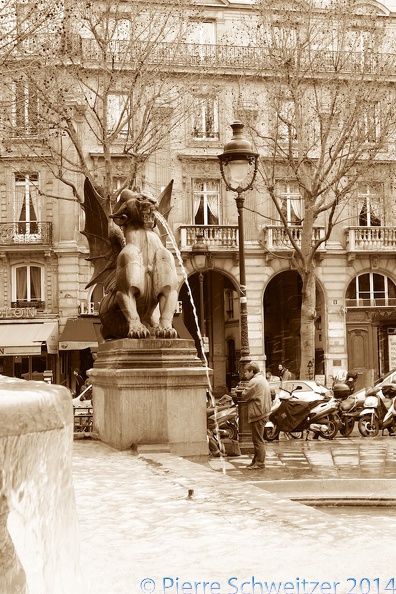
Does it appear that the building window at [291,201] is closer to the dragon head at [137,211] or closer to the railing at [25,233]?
the railing at [25,233]

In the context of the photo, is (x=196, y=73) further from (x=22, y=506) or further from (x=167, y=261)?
(x=22, y=506)

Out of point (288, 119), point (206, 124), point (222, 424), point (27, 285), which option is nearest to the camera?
point (222, 424)

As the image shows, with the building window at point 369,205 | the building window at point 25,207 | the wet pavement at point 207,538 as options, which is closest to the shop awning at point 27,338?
the building window at point 25,207

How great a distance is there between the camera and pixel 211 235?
33.9 metres

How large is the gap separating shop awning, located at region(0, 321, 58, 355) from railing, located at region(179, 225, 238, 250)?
555 cm

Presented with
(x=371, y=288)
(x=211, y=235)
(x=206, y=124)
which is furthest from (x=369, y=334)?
(x=206, y=124)

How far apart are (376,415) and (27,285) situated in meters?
19.1

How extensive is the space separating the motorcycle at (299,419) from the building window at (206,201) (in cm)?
1854

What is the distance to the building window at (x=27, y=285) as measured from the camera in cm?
3319

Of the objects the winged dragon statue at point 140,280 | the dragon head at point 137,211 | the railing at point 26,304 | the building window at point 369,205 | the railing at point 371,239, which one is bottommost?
the winged dragon statue at point 140,280

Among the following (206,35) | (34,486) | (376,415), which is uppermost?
(206,35)

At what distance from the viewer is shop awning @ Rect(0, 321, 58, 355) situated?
3148 cm

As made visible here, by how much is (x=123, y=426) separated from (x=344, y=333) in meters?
26.6

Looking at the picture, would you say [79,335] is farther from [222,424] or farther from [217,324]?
[222,424]
